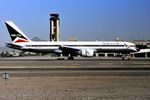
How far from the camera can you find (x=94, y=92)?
2175cm

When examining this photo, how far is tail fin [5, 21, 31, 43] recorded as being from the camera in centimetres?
9078

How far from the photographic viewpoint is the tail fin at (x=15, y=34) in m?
90.8

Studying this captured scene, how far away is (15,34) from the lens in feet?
302

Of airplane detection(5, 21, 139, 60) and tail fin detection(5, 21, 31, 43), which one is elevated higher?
tail fin detection(5, 21, 31, 43)

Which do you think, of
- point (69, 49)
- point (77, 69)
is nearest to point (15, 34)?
point (69, 49)

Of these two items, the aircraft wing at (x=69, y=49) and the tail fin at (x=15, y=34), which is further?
A: the tail fin at (x=15, y=34)

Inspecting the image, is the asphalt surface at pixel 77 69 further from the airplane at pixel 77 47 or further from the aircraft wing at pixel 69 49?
the aircraft wing at pixel 69 49

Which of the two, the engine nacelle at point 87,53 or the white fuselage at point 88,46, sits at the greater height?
the white fuselage at point 88,46

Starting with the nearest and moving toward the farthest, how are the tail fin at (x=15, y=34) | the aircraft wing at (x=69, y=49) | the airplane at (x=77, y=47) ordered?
the airplane at (x=77, y=47) < the aircraft wing at (x=69, y=49) < the tail fin at (x=15, y=34)

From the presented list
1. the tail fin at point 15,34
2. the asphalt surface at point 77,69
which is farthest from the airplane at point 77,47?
the asphalt surface at point 77,69

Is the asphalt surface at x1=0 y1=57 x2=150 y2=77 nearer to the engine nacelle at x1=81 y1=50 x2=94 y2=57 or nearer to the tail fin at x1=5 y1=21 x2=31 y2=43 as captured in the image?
the engine nacelle at x1=81 y1=50 x2=94 y2=57

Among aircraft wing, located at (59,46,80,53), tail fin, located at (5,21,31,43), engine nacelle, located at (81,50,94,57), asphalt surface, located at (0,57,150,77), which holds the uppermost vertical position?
tail fin, located at (5,21,31,43)

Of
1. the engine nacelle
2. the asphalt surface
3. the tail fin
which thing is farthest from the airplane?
the asphalt surface

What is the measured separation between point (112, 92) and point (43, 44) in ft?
217
